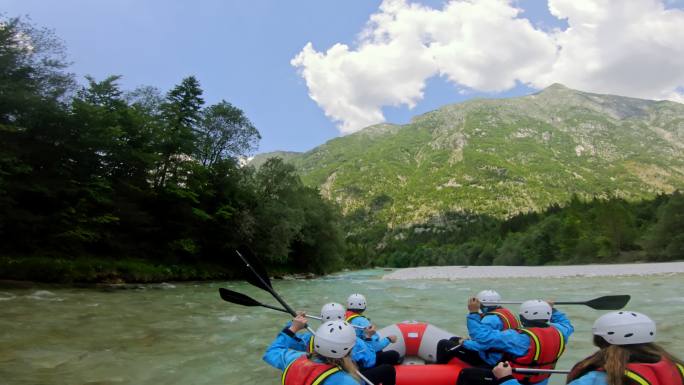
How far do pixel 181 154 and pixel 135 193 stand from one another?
13.4ft

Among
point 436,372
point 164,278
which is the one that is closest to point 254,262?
point 436,372

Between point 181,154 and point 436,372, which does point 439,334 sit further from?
point 181,154

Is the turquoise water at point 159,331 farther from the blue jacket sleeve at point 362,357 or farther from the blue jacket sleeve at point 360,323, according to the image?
the blue jacket sleeve at point 362,357

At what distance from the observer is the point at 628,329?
3.19 meters

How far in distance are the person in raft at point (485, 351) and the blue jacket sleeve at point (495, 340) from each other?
126 millimetres

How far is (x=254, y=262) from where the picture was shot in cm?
745

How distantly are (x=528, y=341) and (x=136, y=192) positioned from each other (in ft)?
81.4

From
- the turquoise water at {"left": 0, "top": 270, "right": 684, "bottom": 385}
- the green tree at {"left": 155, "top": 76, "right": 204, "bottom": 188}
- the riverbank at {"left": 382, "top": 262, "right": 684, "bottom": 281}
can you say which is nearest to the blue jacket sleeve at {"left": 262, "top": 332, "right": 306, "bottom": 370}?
the turquoise water at {"left": 0, "top": 270, "right": 684, "bottom": 385}

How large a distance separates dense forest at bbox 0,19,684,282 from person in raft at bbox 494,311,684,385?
19308mm

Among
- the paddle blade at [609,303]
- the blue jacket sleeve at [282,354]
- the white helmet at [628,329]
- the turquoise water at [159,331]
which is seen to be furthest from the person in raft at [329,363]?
the paddle blade at [609,303]

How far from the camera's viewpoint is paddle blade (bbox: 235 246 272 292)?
7033 millimetres

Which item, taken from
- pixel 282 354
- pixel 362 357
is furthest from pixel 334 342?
pixel 362 357

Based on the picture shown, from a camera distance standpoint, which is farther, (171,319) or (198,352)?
(171,319)

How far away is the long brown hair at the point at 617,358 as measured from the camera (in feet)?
9.64
